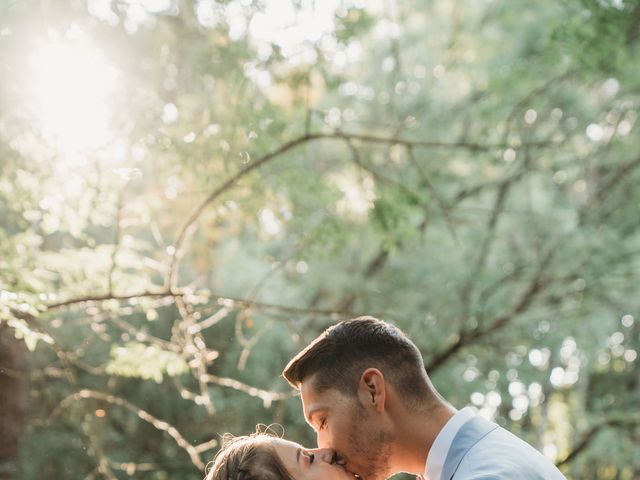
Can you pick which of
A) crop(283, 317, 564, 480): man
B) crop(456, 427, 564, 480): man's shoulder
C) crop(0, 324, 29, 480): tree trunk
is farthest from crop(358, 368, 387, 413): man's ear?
crop(0, 324, 29, 480): tree trunk

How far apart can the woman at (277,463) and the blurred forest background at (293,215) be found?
116cm

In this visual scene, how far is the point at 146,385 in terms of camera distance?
8586mm

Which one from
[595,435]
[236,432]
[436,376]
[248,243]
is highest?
[248,243]

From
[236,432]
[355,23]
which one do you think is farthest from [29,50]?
[236,432]

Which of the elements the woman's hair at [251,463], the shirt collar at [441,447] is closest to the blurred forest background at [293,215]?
the woman's hair at [251,463]

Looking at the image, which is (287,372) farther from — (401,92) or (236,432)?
(401,92)

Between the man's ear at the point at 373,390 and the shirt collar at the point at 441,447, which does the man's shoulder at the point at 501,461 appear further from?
the man's ear at the point at 373,390

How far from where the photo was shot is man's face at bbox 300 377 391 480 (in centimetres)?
221

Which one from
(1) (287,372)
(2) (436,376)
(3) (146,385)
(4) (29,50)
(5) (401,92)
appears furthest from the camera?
(5) (401,92)

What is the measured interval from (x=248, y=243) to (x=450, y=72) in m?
3.17

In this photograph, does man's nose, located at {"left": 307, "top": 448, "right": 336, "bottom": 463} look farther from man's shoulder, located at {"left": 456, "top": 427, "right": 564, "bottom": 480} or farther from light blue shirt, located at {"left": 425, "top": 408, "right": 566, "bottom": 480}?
man's shoulder, located at {"left": 456, "top": 427, "right": 564, "bottom": 480}

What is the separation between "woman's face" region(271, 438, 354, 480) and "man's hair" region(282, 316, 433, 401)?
0.18m

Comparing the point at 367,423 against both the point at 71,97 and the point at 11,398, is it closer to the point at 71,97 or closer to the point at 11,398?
the point at 71,97

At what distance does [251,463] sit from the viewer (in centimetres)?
224
